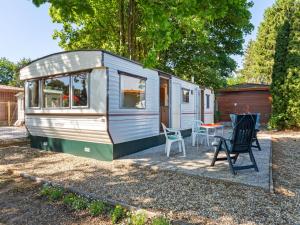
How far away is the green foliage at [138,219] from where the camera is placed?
280cm

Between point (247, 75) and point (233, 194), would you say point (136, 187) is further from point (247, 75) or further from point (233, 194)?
point (247, 75)

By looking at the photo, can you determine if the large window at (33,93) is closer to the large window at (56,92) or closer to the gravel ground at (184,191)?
the large window at (56,92)

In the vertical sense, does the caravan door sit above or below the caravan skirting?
above

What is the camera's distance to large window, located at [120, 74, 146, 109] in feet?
21.1

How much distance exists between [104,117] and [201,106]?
7884 millimetres

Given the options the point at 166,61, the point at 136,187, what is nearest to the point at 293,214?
the point at 136,187

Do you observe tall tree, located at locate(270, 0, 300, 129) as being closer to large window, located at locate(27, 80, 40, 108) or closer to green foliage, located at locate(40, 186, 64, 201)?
large window, located at locate(27, 80, 40, 108)

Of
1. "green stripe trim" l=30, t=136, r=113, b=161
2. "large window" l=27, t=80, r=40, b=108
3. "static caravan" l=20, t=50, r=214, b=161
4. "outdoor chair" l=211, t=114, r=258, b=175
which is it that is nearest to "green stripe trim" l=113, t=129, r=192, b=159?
"static caravan" l=20, t=50, r=214, b=161

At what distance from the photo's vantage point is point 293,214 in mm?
3057

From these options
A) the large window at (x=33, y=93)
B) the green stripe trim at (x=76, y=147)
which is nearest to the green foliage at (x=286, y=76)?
the green stripe trim at (x=76, y=147)

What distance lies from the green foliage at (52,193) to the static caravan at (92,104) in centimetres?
210

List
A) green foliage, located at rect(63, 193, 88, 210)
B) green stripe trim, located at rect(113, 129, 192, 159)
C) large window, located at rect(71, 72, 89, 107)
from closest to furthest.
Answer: green foliage, located at rect(63, 193, 88, 210)
large window, located at rect(71, 72, 89, 107)
green stripe trim, located at rect(113, 129, 192, 159)

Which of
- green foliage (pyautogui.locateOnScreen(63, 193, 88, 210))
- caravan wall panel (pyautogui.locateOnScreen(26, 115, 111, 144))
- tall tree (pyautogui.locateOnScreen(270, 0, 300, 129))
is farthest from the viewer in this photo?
tall tree (pyautogui.locateOnScreen(270, 0, 300, 129))

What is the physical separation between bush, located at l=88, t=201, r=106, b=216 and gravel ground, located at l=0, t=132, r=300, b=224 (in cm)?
37
